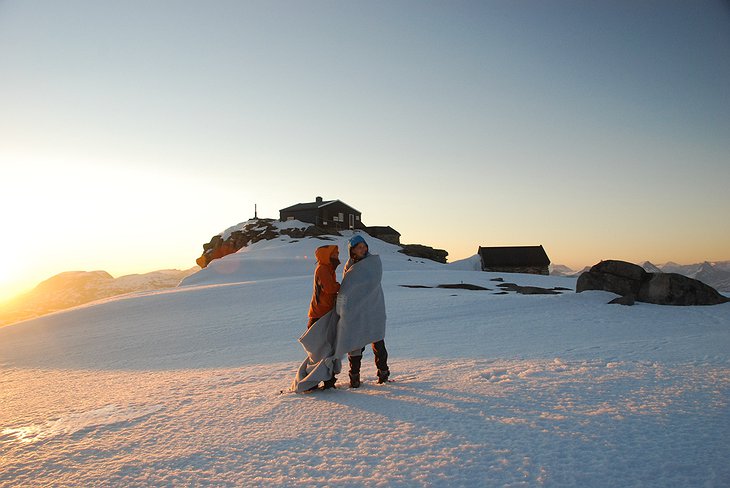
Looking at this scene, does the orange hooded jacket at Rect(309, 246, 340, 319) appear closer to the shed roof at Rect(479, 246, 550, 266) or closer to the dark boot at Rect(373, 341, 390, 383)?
the dark boot at Rect(373, 341, 390, 383)

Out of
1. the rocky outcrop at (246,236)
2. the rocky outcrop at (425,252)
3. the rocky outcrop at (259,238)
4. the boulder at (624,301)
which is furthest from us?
the rocky outcrop at (425,252)

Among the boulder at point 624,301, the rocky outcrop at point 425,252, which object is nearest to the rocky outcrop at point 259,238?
the rocky outcrop at point 425,252

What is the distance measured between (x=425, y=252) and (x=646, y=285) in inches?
1654

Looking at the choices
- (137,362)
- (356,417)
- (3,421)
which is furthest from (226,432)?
(137,362)

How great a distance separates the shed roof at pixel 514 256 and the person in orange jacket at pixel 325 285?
157ft

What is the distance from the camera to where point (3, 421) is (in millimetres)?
5418

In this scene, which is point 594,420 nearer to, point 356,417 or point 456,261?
point 356,417

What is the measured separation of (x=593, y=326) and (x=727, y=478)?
25.6ft

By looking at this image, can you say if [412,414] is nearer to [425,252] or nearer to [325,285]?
[325,285]

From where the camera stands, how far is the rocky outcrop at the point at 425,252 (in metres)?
54.2

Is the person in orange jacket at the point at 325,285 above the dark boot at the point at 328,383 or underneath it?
above

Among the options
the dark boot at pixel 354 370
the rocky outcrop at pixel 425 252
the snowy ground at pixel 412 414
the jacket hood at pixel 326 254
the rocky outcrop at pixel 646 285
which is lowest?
the snowy ground at pixel 412 414

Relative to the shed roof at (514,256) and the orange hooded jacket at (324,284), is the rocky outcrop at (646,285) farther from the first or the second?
the shed roof at (514,256)

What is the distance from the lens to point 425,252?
184ft
